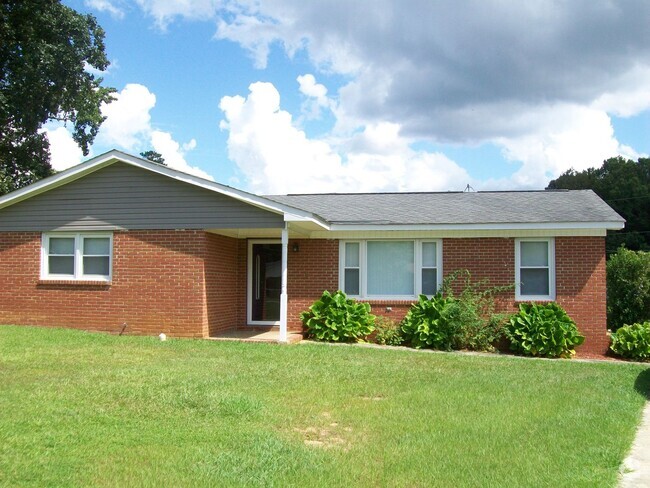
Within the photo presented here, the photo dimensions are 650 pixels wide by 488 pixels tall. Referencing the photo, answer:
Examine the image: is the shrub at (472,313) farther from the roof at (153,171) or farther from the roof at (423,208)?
the roof at (153,171)

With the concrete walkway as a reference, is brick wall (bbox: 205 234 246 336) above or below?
above

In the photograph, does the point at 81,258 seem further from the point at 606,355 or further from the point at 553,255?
the point at 606,355

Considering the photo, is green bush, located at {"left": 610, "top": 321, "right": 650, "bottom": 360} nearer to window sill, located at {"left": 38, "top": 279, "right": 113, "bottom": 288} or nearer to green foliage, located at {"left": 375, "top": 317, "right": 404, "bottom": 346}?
green foliage, located at {"left": 375, "top": 317, "right": 404, "bottom": 346}

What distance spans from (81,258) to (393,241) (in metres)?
7.16

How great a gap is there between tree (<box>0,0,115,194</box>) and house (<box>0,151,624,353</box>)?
37.8 feet

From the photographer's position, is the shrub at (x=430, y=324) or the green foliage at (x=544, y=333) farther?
the shrub at (x=430, y=324)

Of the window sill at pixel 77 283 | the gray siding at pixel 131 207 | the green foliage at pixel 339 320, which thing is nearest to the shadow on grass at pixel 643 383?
the green foliage at pixel 339 320

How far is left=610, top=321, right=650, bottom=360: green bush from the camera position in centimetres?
1407

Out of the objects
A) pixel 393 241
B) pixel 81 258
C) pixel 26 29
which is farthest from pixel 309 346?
pixel 26 29

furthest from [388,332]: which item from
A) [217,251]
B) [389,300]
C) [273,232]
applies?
[217,251]

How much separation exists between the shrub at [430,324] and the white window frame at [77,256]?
673 centimetres

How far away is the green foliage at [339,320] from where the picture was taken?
14734 mm

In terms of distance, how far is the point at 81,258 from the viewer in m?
15.4

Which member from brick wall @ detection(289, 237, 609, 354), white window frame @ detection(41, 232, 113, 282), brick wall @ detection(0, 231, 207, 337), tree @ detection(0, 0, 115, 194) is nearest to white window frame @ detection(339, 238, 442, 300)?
brick wall @ detection(289, 237, 609, 354)
